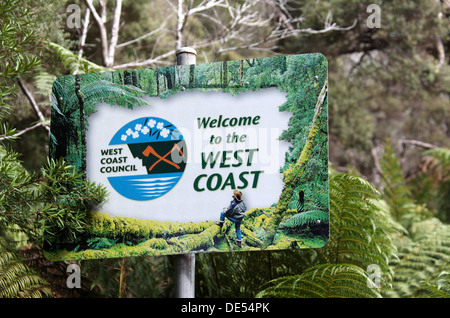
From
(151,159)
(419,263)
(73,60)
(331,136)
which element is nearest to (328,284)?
(151,159)

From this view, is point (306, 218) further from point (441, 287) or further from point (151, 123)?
point (441, 287)

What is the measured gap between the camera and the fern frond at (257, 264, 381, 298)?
1710 mm

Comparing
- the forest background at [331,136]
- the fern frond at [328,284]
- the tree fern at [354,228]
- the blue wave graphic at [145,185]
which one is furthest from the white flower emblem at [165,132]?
the tree fern at [354,228]

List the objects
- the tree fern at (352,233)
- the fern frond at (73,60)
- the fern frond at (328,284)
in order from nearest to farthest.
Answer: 1. the fern frond at (328,284)
2. the tree fern at (352,233)
3. the fern frond at (73,60)

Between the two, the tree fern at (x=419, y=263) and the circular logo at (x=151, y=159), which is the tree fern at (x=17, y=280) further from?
the tree fern at (x=419, y=263)

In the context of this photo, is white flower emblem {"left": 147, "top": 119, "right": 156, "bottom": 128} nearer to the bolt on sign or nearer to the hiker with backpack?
the bolt on sign

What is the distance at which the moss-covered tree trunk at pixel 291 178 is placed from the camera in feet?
4.33

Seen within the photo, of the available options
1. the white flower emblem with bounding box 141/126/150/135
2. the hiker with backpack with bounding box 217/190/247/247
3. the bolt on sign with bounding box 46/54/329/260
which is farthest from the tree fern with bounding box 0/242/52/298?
the hiker with backpack with bounding box 217/190/247/247

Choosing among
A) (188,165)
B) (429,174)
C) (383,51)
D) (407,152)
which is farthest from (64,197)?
(407,152)

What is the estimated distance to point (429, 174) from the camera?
5.40m

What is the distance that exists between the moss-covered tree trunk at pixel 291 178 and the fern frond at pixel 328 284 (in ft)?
1.47

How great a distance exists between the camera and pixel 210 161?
1363mm
